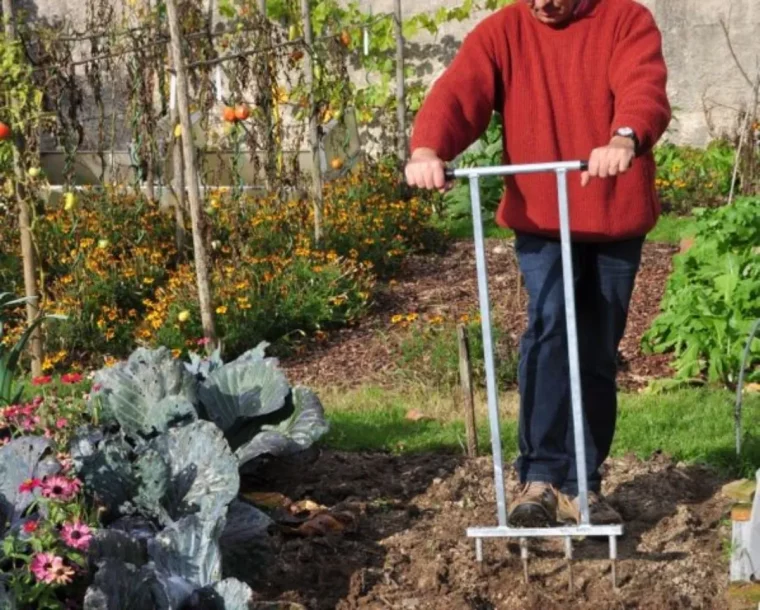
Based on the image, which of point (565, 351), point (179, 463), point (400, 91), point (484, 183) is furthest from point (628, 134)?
point (400, 91)

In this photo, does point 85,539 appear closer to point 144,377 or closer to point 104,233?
point 144,377

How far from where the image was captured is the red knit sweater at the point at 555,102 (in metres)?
4.14

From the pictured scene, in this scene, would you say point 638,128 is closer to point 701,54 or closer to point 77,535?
point 77,535

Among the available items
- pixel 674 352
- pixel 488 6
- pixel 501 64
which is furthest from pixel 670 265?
pixel 501 64

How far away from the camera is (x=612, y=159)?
3715 millimetres

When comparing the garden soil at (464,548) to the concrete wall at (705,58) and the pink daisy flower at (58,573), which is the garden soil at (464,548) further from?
the concrete wall at (705,58)

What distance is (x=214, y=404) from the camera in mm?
4816

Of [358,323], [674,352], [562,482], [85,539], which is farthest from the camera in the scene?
[358,323]

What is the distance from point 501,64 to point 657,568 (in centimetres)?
155

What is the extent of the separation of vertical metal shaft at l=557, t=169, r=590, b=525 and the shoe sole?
39 centimetres

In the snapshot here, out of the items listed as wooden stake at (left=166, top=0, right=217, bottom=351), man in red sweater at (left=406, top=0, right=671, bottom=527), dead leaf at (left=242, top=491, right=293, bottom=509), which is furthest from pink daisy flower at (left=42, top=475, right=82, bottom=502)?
wooden stake at (left=166, top=0, right=217, bottom=351)

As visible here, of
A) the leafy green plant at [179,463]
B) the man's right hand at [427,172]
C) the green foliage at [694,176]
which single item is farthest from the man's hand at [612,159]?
the green foliage at [694,176]

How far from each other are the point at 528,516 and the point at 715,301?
10.2 ft

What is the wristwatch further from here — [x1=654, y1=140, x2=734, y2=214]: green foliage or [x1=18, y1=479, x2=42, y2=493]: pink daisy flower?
[x1=654, y1=140, x2=734, y2=214]: green foliage
